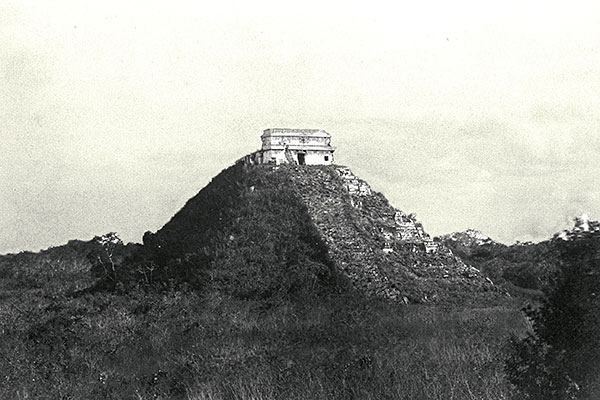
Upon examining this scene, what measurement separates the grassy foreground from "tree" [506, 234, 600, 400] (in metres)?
1.28

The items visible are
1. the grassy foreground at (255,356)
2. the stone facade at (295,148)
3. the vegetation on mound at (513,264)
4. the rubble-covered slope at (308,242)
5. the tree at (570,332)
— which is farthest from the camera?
the vegetation on mound at (513,264)

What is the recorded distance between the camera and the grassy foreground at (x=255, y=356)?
10.5 meters

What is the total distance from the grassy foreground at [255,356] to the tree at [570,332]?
128 centimetres

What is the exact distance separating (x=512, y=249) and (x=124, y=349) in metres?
53.9

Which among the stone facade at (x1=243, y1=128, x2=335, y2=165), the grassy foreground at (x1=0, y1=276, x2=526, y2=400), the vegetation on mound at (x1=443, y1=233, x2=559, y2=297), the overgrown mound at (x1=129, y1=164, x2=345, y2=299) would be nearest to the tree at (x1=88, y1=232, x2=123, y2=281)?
the overgrown mound at (x1=129, y1=164, x2=345, y2=299)

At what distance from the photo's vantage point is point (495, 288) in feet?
120

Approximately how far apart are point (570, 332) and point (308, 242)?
30407mm

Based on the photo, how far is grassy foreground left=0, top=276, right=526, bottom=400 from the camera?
10.5 m

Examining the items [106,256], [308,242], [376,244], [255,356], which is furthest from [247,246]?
[255,356]

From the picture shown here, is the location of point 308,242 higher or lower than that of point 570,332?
higher

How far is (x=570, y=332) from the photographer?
7590mm

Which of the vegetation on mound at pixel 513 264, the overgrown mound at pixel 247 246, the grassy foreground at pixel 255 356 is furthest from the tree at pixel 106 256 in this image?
the vegetation on mound at pixel 513 264

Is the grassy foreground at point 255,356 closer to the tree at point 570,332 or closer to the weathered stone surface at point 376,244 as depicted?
the tree at point 570,332

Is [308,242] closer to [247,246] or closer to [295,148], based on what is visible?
[247,246]
